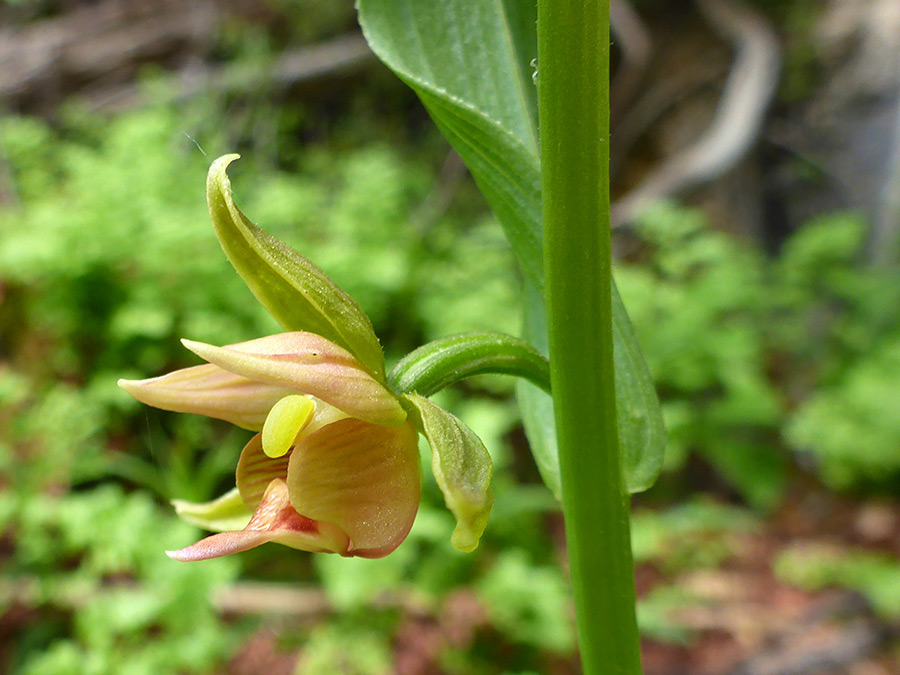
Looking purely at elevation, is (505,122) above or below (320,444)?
above

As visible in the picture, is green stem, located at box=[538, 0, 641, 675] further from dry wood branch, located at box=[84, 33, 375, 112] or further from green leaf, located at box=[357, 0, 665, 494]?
dry wood branch, located at box=[84, 33, 375, 112]

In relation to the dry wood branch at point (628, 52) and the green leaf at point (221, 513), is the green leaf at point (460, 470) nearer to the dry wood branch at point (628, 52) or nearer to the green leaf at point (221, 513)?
the green leaf at point (221, 513)

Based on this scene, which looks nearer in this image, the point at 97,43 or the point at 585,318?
the point at 585,318

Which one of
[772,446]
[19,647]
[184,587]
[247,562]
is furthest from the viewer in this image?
[772,446]

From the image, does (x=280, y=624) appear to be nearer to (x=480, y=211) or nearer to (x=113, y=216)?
(x=113, y=216)

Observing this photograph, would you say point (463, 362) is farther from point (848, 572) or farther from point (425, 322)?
point (848, 572)

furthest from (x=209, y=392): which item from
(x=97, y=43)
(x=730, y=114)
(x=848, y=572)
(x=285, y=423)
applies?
(x=97, y=43)

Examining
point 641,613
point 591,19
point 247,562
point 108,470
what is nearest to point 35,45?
point 108,470
